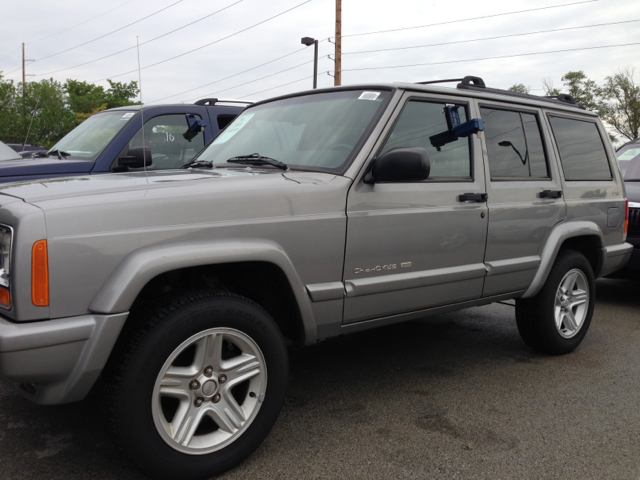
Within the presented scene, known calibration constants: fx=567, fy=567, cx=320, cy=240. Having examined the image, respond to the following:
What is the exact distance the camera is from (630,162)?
7.32 m

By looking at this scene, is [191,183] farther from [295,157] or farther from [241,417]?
[241,417]

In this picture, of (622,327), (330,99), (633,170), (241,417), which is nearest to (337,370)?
(241,417)

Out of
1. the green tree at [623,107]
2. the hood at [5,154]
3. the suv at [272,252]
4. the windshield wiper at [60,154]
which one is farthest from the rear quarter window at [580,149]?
the green tree at [623,107]

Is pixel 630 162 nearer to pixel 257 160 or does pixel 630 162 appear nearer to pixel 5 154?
pixel 257 160

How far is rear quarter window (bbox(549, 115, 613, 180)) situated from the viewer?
14.4ft

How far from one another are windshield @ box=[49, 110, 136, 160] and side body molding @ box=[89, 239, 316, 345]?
3.71 m

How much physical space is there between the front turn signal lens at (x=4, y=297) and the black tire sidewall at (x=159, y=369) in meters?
0.51

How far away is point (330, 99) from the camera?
3.54 m

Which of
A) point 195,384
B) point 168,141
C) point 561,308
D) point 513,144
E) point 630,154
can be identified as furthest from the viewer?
point 630,154

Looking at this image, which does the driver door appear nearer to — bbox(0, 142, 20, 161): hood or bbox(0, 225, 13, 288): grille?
bbox(0, 225, 13, 288): grille

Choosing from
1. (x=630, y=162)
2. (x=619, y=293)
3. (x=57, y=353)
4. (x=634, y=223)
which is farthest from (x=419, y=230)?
(x=630, y=162)

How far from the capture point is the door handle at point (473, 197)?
11.4ft

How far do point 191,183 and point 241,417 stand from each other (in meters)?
1.11

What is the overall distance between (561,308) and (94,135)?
486 centimetres
